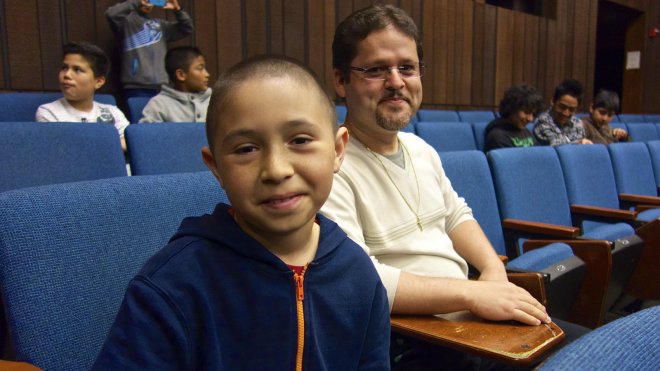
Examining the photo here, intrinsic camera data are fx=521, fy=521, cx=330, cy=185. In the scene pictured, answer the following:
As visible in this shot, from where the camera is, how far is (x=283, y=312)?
0.66 metres

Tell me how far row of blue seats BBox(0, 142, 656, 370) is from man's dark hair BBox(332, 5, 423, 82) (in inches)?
16.7

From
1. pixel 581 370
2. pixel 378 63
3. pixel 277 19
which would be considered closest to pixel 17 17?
pixel 277 19

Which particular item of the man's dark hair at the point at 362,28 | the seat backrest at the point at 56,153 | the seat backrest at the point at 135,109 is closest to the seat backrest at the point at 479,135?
the seat backrest at the point at 135,109

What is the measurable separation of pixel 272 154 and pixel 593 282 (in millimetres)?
1124

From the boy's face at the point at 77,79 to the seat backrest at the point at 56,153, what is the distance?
0.99m

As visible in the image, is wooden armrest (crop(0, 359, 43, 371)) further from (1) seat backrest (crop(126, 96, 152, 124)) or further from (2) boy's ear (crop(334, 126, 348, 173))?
(1) seat backrest (crop(126, 96, 152, 124))

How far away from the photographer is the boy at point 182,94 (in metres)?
2.51

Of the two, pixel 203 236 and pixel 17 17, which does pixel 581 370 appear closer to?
pixel 203 236

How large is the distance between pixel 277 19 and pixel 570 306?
11.3 feet

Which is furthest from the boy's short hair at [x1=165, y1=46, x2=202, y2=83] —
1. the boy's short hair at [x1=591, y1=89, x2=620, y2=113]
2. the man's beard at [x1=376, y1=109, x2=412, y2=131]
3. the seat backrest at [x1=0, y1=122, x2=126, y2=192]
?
the boy's short hair at [x1=591, y1=89, x2=620, y2=113]

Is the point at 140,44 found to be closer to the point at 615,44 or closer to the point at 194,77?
the point at 194,77

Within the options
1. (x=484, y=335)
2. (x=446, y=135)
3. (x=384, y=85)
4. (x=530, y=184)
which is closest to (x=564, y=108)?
(x=446, y=135)

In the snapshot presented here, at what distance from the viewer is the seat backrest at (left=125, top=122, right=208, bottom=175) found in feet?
5.10

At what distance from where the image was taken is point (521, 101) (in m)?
2.95
